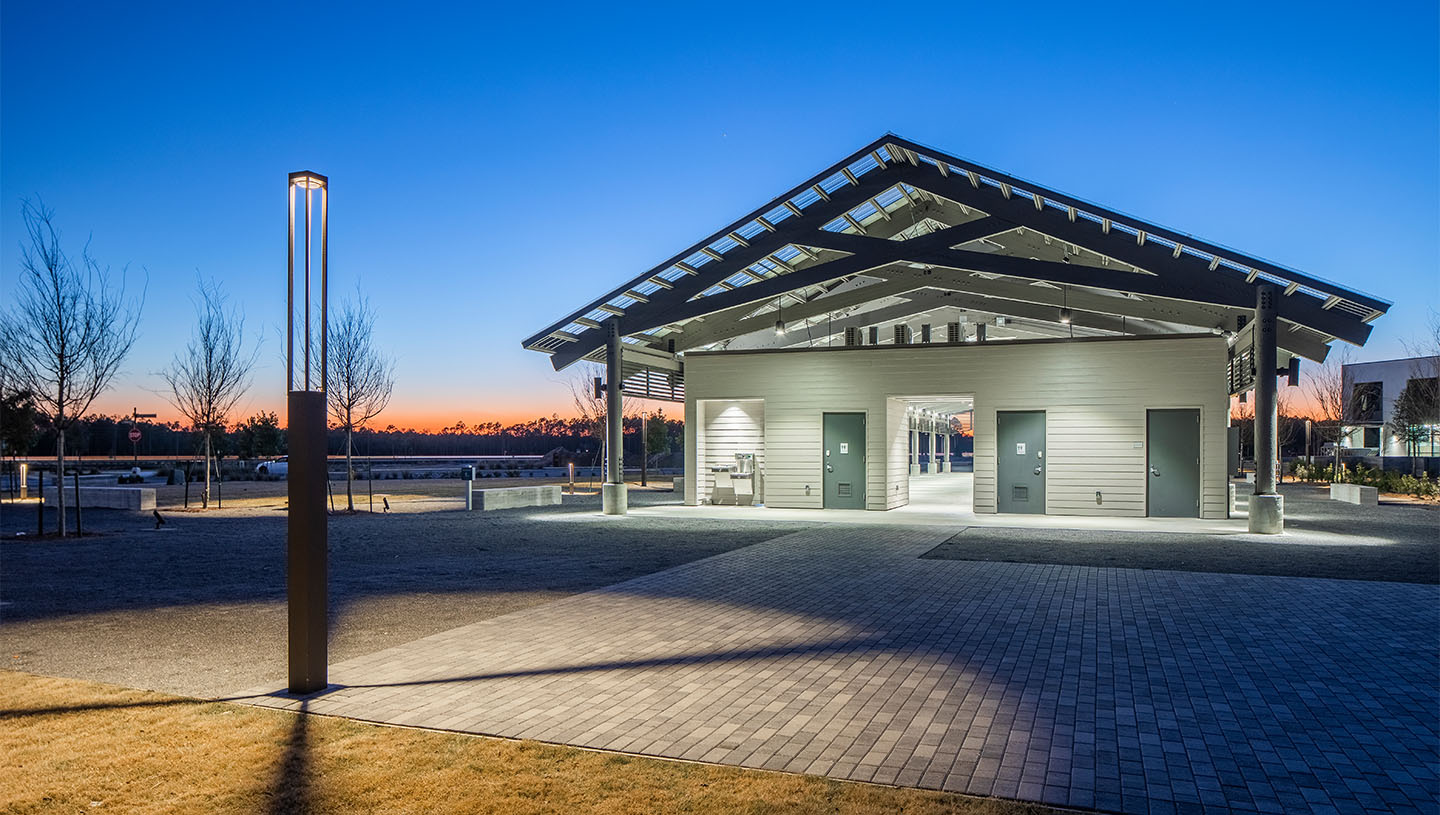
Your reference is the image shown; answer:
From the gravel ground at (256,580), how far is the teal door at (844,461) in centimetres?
387

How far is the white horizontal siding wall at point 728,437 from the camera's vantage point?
73.5 feet

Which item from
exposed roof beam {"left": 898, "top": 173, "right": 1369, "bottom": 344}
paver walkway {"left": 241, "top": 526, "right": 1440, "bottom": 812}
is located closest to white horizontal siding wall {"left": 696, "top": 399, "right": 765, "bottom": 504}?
exposed roof beam {"left": 898, "top": 173, "right": 1369, "bottom": 344}

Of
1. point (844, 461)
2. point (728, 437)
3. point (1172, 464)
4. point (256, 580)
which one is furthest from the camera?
point (728, 437)

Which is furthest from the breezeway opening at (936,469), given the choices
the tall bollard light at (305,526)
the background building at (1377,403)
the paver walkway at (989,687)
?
the background building at (1377,403)

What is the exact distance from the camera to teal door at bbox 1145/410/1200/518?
18.6m

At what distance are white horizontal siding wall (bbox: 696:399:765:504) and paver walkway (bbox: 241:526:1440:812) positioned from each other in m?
12.9

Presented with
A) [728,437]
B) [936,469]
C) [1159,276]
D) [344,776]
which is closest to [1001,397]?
[1159,276]

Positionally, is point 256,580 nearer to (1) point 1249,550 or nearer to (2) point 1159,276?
(1) point 1249,550

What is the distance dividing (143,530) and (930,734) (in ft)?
57.2

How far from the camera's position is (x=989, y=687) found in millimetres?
5625

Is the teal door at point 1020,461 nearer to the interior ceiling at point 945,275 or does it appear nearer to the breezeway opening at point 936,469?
the breezeway opening at point 936,469

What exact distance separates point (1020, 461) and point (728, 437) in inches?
278

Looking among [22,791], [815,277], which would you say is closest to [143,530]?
[815,277]

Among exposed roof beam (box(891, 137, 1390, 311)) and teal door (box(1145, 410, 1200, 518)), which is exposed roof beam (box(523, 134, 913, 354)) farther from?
teal door (box(1145, 410, 1200, 518))
